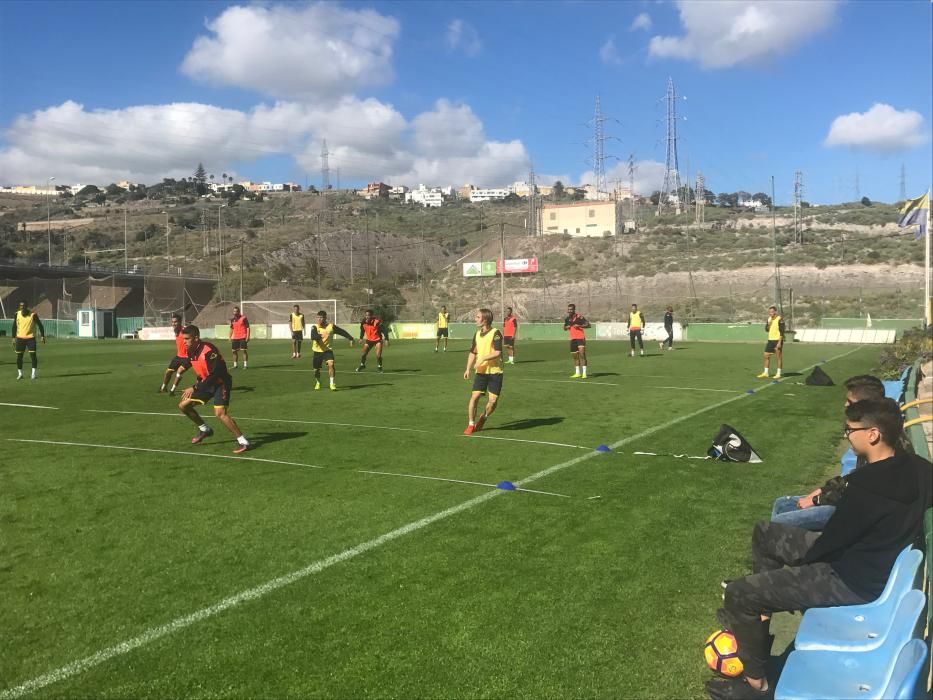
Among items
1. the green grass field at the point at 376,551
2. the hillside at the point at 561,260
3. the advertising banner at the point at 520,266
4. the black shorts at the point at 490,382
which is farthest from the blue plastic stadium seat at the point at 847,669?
the advertising banner at the point at 520,266

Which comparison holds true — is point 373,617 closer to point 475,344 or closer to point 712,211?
point 475,344

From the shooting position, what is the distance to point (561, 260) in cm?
8244

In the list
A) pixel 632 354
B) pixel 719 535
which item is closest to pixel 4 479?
pixel 719 535

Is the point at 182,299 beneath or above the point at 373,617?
above

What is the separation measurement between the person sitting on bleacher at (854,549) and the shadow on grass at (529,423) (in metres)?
8.39

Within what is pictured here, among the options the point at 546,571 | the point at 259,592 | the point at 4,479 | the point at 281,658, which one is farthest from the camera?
the point at 4,479

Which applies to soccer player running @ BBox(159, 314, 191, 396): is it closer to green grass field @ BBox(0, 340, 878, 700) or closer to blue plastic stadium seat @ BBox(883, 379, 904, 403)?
green grass field @ BBox(0, 340, 878, 700)

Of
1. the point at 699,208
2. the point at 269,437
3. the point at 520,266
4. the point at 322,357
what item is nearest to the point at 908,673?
the point at 269,437

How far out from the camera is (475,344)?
12.1 meters

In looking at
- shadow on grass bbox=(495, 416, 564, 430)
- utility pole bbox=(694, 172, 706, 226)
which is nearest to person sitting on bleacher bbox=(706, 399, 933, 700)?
shadow on grass bbox=(495, 416, 564, 430)

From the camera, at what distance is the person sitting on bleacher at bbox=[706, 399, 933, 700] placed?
3.66 metres

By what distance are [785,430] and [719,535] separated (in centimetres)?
643

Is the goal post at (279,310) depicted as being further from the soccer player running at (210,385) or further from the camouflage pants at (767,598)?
the camouflage pants at (767,598)

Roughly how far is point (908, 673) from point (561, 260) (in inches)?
3197
